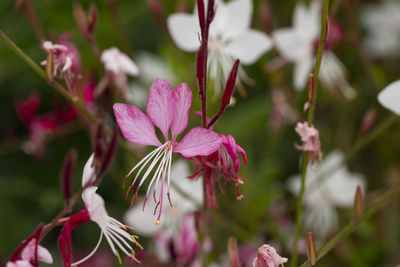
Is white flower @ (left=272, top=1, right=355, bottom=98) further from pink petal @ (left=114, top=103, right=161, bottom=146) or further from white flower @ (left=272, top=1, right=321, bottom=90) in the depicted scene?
pink petal @ (left=114, top=103, right=161, bottom=146)

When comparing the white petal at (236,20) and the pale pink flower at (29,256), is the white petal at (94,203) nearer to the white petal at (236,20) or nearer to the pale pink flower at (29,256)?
the pale pink flower at (29,256)

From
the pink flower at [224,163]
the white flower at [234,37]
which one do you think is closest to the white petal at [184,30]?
the white flower at [234,37]

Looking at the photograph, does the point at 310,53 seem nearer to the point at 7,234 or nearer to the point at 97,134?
the point at 97,134

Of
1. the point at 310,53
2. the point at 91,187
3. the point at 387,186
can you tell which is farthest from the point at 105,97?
the point at 387,186

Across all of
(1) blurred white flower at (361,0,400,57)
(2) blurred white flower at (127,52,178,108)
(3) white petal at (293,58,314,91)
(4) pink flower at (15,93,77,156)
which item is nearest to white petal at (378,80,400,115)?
(3) white petal at (293,58,314,91)

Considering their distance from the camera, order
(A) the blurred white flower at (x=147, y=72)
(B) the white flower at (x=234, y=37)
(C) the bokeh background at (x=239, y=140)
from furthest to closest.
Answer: (A) the blurred white flower at (x=147, y=72), (C) the bokeh background at (x=239, y=140), (B) the white flower at (x=234, y=37)

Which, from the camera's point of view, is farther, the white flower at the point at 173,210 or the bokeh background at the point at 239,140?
the bokeh background at the point at 239,140

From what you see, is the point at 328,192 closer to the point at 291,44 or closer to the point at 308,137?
the point at 291,44

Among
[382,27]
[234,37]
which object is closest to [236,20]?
[234,37]
